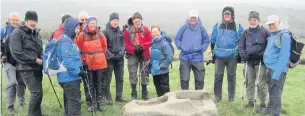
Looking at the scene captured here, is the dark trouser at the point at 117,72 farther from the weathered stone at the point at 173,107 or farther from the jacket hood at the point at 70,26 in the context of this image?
the jacket hood at the point at 70,26

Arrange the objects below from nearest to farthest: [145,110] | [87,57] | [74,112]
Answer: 1. [145,110]
2. [74,112]
3. [87,57]

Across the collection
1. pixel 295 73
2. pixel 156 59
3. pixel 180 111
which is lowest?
pixel 295 73

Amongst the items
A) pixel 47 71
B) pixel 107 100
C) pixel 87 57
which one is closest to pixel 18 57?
pixel 47 71

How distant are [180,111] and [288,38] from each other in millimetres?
3716

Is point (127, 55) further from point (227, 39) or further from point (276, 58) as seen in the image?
point (276, 58)

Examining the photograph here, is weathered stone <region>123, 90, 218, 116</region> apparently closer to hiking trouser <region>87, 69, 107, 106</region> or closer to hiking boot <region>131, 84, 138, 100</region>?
hiking trouser <region>87, 69, 107, 106</region>

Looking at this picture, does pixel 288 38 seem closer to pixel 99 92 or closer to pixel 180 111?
pixel 180 111

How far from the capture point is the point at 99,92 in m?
12.9

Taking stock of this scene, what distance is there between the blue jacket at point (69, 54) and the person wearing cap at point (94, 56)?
1.20 meters

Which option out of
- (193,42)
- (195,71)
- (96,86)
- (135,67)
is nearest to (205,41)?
(193,42)

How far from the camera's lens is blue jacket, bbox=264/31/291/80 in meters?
11.4

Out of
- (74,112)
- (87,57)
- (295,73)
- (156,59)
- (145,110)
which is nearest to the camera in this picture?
(145,110)

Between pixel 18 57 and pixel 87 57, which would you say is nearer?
pixel 18 57

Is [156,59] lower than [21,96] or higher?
higher
